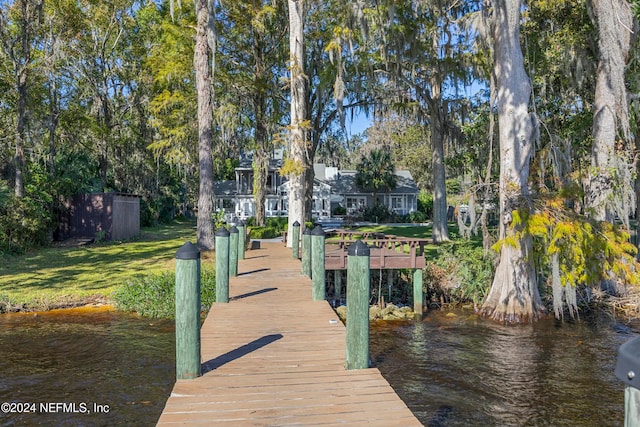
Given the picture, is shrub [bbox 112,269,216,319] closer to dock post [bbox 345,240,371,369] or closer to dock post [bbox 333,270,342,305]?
dock post [bbox 333,270,342,305]

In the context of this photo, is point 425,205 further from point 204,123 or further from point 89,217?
point 204,123

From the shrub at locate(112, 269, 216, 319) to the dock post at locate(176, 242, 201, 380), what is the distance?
8.83 metres

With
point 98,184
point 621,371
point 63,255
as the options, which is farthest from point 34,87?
point 621,371

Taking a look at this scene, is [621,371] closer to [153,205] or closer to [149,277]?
[149,277]

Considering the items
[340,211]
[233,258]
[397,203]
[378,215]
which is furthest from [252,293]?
[397,203]

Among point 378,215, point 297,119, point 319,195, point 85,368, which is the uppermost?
point 297,119

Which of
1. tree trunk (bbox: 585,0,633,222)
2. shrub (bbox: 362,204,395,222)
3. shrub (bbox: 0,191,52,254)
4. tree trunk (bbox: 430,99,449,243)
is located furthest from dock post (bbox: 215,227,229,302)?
shrub (bbox: 362,204,395,222)

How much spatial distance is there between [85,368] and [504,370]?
331 inches

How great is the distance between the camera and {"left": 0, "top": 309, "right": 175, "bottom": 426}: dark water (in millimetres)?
7727

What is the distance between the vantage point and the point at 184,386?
4.55 metres

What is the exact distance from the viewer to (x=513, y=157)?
1347 cm

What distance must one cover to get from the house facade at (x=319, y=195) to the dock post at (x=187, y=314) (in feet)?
127

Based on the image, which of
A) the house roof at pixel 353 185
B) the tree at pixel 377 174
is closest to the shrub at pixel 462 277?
the tree at pixel 377 174

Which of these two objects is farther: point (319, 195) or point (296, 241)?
point (319, 195)
